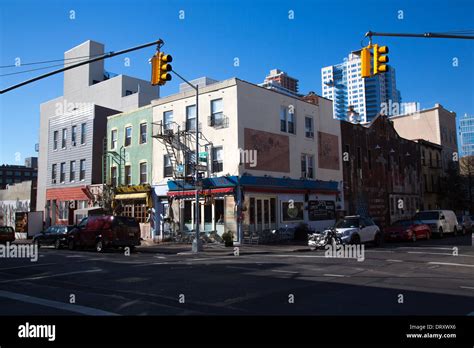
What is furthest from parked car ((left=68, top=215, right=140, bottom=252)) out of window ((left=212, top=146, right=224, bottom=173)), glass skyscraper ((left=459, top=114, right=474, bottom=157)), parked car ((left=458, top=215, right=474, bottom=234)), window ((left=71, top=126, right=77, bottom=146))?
glass skyscraper ((left=459, top=114, right=474, bottom=157))

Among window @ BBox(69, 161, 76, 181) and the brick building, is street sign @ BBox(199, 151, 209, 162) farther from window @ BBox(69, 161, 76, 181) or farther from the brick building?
window @ BBox(69, 161, 76, 181)

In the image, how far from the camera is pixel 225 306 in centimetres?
828

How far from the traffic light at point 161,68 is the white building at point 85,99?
2575 cm

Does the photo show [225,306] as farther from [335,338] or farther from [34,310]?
[34,310]

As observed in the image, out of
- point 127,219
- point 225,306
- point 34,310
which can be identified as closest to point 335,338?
point 225,306

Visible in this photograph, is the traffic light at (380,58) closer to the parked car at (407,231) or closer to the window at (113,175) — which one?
the parked car at (407,231)

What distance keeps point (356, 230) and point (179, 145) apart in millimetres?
13945

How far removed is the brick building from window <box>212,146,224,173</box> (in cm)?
1270

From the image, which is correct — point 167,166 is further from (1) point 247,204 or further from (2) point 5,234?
(2) point 5,234

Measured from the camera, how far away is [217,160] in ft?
91.1

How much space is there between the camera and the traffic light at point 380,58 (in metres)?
12.8

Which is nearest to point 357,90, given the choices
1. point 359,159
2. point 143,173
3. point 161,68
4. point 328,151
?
point 359,159

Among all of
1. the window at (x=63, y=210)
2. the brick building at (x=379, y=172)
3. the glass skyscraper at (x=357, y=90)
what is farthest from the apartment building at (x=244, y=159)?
the glass skyscraper at (x=357, y=90)

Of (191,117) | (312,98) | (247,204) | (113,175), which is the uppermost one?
(312,98)
